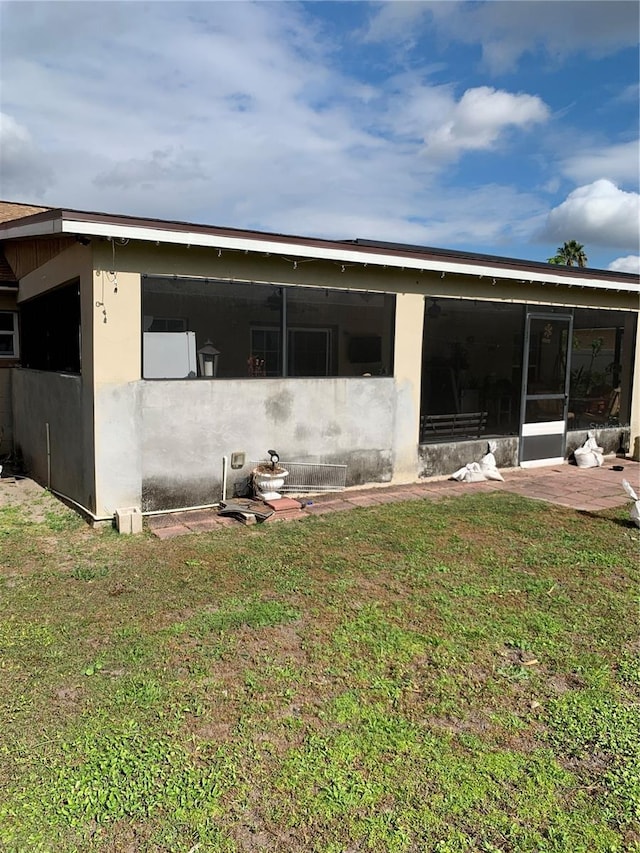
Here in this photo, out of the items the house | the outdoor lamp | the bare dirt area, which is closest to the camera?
the house

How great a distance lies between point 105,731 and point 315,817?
1.02 meters

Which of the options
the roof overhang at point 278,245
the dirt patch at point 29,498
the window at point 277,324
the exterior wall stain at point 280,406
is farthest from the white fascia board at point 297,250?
the dirt patch at point 29,498

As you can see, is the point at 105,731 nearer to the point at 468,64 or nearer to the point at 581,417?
the point at 581,417

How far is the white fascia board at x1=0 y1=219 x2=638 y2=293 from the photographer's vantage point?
5066mm

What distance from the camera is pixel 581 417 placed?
32.3ft

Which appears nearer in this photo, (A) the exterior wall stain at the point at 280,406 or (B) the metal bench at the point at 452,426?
(A) the exterior wall stain at the point at 280,406

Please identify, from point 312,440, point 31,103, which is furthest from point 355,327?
point 31,103

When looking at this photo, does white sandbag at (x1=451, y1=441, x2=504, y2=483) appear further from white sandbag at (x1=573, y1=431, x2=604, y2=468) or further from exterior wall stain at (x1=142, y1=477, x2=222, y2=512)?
exterior wall stain at (x1=142, y1=477, x2=222, y2=512)

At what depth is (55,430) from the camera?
688cm

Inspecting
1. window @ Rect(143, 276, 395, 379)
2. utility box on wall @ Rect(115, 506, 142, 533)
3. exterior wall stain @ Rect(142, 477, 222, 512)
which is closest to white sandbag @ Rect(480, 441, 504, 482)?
window @ Rect(143, 276, 395, 379)

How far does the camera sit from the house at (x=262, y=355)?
18.3 ft

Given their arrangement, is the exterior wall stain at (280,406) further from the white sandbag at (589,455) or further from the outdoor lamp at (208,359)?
the white sandbag at (589,455)

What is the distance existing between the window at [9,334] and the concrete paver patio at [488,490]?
5.24m

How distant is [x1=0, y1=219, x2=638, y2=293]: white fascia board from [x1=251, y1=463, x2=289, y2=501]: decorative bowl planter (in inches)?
93.6
